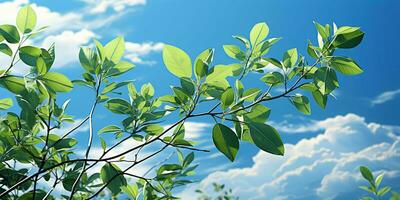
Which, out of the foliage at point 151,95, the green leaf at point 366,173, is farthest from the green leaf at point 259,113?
the green leaf at point 366,173

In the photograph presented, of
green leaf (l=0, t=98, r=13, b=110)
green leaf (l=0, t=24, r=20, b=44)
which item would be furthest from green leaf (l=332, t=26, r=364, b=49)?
green leaf (l=0, t=98, r=13, b=110)

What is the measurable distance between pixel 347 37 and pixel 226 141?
1.42 feet

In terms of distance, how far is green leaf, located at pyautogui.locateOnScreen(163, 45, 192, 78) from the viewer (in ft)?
4.03

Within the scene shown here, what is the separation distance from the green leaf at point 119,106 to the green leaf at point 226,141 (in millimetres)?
454

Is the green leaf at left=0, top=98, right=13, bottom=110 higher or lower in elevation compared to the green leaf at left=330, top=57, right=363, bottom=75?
higher

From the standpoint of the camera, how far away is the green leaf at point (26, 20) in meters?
1.38

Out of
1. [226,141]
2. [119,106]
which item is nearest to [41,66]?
[119,106]

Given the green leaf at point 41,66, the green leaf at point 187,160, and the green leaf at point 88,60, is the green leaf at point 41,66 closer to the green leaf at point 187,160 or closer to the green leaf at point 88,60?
the green leaf at point 88,60

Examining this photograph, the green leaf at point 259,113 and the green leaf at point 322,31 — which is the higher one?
the green leaf at point 322,31

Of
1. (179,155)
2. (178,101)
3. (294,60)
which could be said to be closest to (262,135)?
(178,101)

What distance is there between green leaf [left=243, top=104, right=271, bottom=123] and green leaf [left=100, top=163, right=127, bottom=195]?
1.41 feet

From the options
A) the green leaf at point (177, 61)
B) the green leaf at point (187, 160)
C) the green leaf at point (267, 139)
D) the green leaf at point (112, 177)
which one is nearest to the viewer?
the green leaf at point (267, 139)

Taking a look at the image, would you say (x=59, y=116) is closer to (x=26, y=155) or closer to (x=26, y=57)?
(x=26, y=155)

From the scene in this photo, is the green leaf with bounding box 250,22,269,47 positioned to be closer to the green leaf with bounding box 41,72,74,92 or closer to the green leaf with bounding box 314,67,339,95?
the green leaf with bounding box 314,67,339,95
